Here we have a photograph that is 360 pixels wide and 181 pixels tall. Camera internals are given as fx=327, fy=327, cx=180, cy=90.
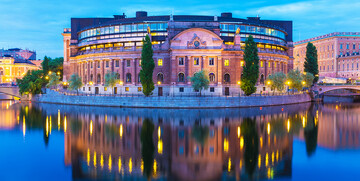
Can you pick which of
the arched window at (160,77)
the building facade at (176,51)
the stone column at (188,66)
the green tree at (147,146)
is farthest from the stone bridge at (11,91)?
the green tree at (147,146)

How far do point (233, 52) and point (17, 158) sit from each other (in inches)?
2257

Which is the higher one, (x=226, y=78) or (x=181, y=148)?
(x=226, y=78)

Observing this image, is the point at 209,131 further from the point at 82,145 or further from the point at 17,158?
the point at 17,158

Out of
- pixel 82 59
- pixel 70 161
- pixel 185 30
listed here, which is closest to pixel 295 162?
pixel 70 161

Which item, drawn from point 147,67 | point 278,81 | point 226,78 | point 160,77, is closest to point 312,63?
point 278,81

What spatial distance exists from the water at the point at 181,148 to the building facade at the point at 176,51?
23.0m

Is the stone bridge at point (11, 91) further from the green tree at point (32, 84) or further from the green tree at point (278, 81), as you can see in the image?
the green tree at point (278, 81)

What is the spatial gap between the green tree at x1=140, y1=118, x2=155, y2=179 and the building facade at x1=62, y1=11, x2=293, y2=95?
28.9 metres

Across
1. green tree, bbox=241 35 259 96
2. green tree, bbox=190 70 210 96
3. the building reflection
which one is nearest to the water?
the building reflection

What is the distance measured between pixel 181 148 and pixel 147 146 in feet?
11.4

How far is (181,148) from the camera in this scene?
31.8m

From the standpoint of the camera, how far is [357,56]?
128 m

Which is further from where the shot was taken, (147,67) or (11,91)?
(11,91)

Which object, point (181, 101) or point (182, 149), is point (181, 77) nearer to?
point (181, 101)
